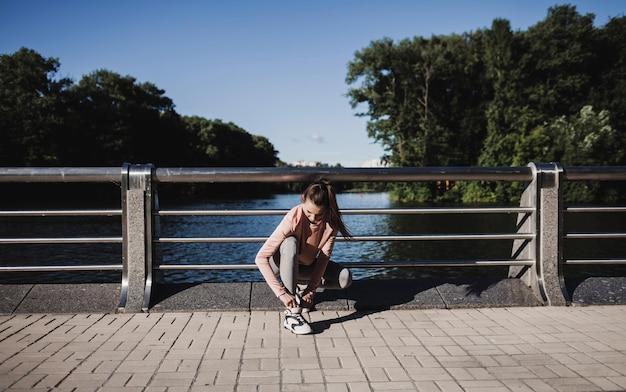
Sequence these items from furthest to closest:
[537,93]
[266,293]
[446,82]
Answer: [446,82], [537,93], [266,293]

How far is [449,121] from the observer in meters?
50.0

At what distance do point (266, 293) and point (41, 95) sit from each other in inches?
2200

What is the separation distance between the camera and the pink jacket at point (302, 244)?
13.4 ft

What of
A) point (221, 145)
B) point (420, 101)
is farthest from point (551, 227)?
point (221, 145)

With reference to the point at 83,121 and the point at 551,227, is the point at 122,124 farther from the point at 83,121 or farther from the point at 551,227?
the point at 551,227

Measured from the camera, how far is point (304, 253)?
4246mm

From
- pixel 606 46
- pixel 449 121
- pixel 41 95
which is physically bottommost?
pixel 449 121

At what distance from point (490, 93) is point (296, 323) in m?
51.0

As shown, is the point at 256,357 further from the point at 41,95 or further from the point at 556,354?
the point at 41,95

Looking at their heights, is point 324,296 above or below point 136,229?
below

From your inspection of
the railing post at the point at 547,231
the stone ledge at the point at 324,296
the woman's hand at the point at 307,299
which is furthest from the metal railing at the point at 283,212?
the woman's hand at the point at 307,299

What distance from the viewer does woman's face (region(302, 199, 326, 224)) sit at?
4.06 metres

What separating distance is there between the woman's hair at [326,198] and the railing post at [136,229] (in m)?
1.55

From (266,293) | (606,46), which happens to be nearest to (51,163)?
(266,293)
